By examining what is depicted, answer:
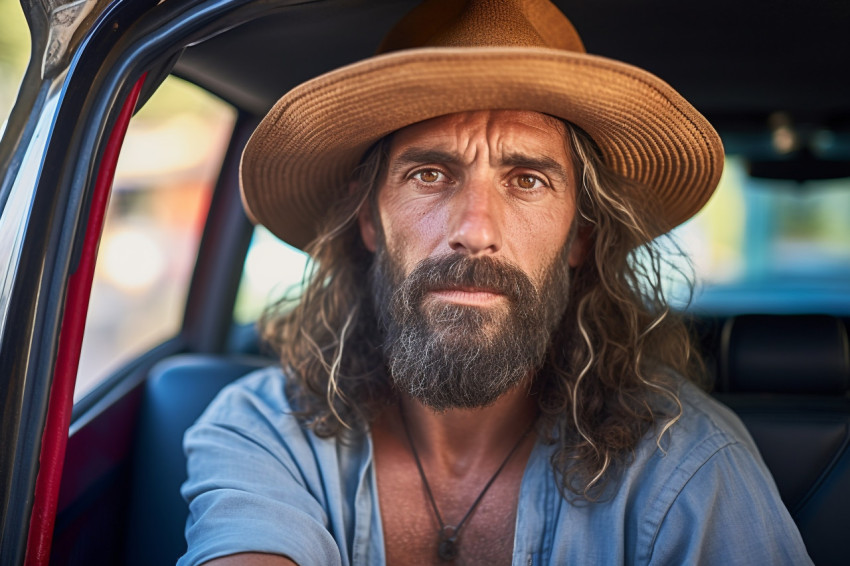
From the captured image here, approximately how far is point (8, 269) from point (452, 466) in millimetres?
1239

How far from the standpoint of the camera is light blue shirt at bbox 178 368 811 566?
168 cm

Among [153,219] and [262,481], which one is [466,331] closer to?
[262,481]

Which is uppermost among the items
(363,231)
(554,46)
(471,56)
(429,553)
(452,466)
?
(554,46)

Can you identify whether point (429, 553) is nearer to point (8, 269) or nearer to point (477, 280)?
point (477, 280)

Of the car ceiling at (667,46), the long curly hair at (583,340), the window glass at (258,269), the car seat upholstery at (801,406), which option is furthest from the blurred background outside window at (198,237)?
the car ceiling at (667,46)

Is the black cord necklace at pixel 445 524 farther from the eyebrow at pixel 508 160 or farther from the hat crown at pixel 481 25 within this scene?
the hat crown at pixel 481 25

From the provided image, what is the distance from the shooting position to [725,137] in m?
3.10

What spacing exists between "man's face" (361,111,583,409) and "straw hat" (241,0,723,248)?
0.09m

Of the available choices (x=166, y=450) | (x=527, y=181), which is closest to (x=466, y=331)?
(x=527, y=181)

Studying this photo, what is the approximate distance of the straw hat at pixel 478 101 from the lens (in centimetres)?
156

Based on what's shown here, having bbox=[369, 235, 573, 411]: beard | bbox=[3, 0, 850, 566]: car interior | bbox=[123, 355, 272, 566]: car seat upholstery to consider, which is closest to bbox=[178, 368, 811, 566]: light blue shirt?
bbox=[369, 235, 573, 411]: beard

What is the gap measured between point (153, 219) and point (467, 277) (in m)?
12.4

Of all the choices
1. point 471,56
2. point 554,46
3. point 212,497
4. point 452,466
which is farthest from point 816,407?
point 212,497

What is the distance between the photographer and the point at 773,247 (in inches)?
227
